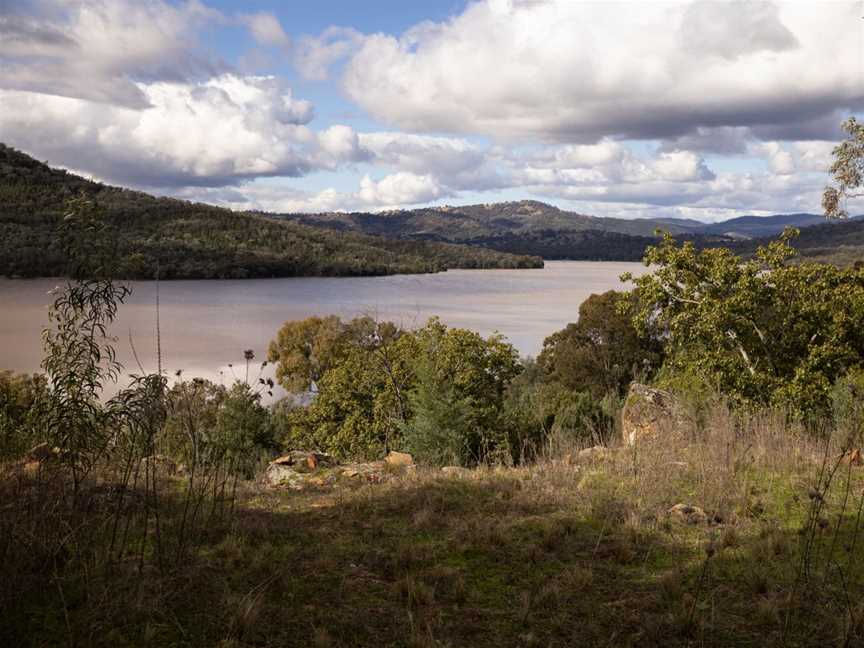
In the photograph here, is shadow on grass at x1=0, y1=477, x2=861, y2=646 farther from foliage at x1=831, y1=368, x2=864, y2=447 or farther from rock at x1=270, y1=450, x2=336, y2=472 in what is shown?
Result: rock at x1=270, y1=450, x2=336, y2=472

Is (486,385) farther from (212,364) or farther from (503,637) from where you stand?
(503,637)

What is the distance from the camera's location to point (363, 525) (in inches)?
257

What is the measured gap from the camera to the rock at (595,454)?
360 inches

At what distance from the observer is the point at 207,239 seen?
434 ft

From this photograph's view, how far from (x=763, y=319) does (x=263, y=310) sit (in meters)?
66.5

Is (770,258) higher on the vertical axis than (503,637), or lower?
higher

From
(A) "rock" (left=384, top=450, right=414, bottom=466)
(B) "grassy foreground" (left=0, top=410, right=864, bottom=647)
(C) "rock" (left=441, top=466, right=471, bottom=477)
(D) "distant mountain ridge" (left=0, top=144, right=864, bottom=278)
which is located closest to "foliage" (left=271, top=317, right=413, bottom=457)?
(A) "rock" (left=384, top=450, right=414, bottom=466)

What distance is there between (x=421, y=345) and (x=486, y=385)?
11.7 ft

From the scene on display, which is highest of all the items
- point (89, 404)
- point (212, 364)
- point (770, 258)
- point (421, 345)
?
point (770, 258)

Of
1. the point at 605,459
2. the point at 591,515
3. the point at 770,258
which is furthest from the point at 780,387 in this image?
the point at 591,515

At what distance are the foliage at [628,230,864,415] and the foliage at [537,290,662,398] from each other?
67.0 feet

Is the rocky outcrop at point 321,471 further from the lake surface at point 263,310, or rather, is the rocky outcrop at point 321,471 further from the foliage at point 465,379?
the lake surface at point 263,310

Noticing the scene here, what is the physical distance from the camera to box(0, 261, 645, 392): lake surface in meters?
50.0

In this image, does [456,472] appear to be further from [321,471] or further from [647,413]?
[647,413]
